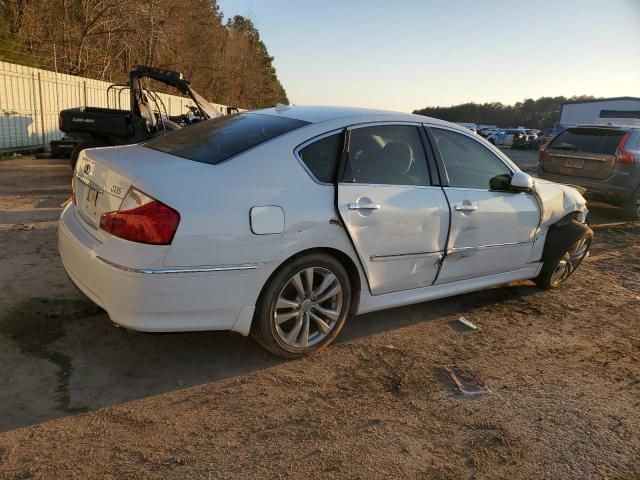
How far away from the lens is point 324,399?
302cm

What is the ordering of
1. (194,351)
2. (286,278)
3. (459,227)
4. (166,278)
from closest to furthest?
(166,278)
(286,278)
(194,351)
(459,227)

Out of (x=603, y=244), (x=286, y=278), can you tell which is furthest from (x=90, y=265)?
(x=603, y=244)

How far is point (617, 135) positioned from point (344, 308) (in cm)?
778

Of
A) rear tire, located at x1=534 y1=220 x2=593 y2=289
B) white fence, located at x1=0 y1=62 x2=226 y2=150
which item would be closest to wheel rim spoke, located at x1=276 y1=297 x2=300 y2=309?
rear tire, located at x1=534 y1=220 x2=593 y2=289

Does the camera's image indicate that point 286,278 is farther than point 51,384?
Yes

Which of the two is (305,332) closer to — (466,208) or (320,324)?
(320,324)

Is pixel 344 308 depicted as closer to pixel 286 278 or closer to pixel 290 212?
pixel 286 278

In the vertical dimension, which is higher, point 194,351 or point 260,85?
point 260,85

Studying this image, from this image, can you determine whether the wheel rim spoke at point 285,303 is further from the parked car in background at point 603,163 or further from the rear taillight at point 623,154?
the rear taillight at point 623,154

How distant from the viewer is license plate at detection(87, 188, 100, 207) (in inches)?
124

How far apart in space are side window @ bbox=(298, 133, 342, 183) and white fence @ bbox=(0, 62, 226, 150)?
1227cm

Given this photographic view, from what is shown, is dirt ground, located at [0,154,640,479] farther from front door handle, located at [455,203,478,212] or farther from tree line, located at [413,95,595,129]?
tree line, located at [413,95,595,129]

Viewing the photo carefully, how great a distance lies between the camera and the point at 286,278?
3.17 metres

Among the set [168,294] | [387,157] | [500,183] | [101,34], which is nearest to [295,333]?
[168,294]
